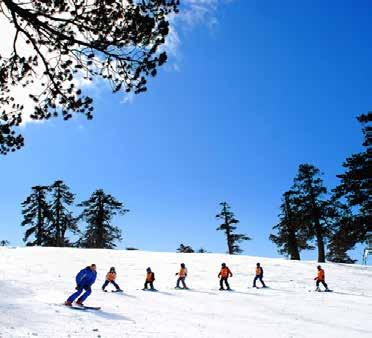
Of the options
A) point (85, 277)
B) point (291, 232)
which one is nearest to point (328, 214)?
point (291, 232)

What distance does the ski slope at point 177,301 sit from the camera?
13.0 m

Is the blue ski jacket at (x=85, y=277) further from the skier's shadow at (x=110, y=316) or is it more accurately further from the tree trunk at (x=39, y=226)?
the tree trunk at (x=39, y=226)

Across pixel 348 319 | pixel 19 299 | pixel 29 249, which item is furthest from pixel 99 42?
pixel 29 249

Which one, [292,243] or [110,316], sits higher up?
[292,243]

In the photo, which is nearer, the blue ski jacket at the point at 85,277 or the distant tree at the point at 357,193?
the blue ski jacket at the point at 85,277

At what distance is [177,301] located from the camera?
65.8ft

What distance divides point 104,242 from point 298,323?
49.4 metres

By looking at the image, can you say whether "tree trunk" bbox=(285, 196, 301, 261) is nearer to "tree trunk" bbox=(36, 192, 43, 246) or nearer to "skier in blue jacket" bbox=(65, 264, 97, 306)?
"tree trunk" bbox=(36, 192, 43, 246)

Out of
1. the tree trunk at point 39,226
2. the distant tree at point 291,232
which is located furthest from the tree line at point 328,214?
the tree trunk at point 39,226

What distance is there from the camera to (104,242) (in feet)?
205

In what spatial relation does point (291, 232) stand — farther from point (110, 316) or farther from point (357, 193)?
point (110, 316)

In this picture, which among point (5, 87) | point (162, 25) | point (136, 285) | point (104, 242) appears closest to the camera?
point (162, 25)

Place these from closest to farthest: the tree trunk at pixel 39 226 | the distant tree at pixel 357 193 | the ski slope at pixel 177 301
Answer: the ski slope at pixel 177 301 < the distant tree at pixel 357 193 < the tree trunk at pixel 39 226

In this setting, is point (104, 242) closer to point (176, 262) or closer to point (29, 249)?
point (29, 249)
